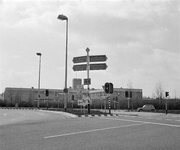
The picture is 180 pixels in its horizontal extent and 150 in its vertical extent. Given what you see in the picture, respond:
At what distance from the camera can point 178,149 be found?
7359mm

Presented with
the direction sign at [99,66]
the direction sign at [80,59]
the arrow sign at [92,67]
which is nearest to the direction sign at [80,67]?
the arrow sign at [92,67]

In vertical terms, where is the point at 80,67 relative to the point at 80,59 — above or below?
below

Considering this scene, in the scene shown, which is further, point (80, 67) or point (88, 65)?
point (80, 67)

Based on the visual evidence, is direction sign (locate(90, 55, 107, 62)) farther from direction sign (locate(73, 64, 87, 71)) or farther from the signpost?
direction sign (locate(73, 64, 87, 71))

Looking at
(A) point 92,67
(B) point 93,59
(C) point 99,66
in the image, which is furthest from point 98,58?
(A) point 92,67

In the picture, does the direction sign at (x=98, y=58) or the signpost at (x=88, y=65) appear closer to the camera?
the signpost at (x=88, y=65)

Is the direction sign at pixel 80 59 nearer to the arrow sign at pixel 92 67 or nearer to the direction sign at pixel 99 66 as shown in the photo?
the arrow sign at pixel 92 67

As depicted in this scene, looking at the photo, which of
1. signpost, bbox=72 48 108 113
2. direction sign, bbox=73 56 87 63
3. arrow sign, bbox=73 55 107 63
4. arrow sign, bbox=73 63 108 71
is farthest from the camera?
direction sign, bbox=73 56 87 63

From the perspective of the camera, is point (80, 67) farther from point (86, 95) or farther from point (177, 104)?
point (177, 104)

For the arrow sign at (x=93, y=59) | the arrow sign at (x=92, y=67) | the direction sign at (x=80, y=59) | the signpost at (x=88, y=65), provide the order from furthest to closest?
the direction sign at (x=80, y=59), the arrow sign at (x=93, y=59), the arrow sign at (x=92, y=67), the signpost at (x=88, y=65)

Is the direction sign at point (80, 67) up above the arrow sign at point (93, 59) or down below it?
below

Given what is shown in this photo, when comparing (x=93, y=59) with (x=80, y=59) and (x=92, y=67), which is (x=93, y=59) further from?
(x=80, y=59)

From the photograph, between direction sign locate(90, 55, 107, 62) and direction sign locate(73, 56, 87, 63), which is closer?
direction sign locate(90, 55, 107, 62)

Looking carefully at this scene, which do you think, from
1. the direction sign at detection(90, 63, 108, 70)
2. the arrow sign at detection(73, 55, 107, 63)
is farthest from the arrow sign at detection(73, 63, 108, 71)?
the arrow sign at detection(73, 55, 107, 63)
